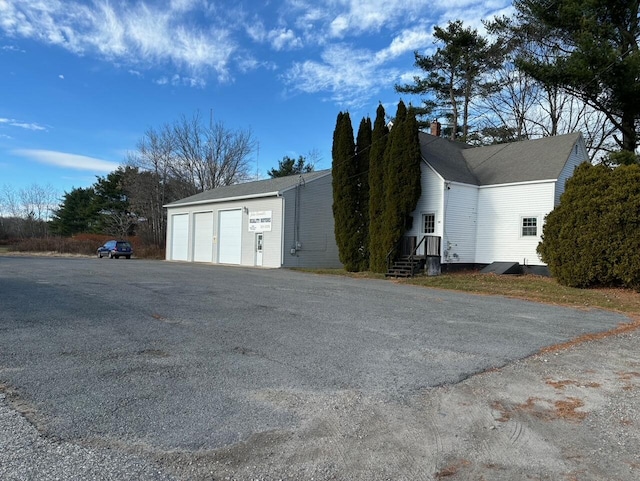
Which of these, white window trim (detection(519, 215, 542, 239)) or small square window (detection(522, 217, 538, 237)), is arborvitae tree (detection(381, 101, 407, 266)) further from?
small square window (detection(522, 217, 538, 237))

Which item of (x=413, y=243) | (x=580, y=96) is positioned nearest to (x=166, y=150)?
(x=413, y=243)

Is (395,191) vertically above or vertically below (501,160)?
below

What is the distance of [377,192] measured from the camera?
2106 centimetres

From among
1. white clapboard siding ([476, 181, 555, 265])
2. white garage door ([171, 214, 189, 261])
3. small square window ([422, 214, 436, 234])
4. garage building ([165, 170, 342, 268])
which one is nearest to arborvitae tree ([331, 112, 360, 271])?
garage building ([165, 170, 342, 268])

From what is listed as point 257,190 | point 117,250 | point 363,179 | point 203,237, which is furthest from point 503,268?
point 117,250

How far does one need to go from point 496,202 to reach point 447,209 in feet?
8.14

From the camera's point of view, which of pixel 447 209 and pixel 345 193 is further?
pixel 345 193

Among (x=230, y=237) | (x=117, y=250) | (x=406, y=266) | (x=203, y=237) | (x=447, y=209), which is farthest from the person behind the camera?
(x=117, y=250)

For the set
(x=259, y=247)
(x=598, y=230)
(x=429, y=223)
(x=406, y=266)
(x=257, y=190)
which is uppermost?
(x=257, y=190)

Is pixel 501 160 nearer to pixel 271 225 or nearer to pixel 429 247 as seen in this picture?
pixel 429 247

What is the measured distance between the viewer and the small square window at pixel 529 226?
739 inches

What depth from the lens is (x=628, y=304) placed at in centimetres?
1149

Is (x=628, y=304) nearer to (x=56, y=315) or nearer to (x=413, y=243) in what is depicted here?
(x=413, y=243)

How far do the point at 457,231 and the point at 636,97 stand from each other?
33.5ft
